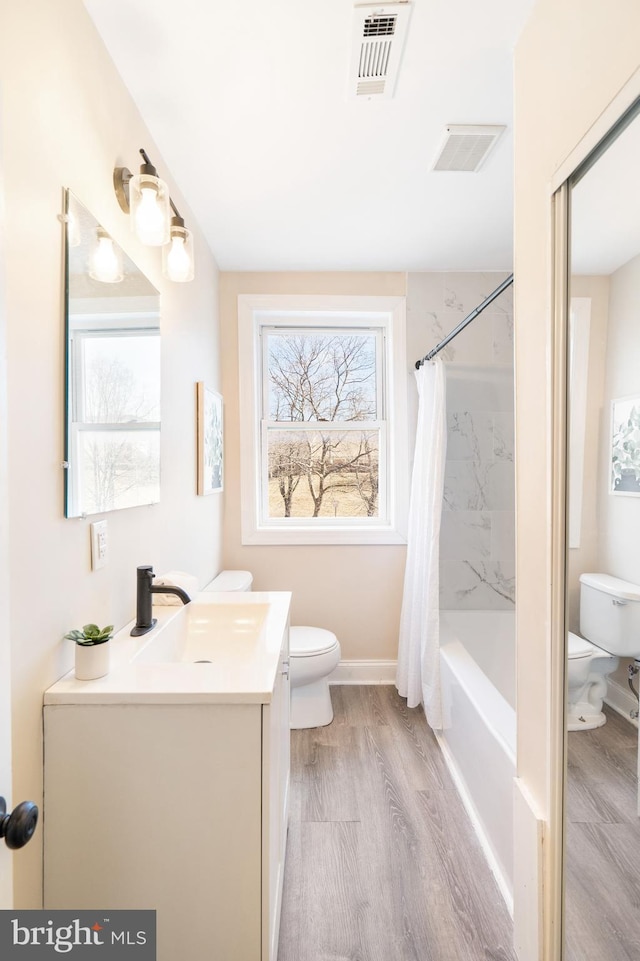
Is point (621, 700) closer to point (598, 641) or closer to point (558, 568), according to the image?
point (598, 641)

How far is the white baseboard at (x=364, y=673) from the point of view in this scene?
304cm

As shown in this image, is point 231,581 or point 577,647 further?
point 231,581

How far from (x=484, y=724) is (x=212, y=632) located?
1024 millimetres

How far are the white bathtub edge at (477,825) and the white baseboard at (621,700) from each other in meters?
0.99

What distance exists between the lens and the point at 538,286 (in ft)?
4.09

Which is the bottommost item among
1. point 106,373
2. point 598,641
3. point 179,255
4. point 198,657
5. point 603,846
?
point 603,846

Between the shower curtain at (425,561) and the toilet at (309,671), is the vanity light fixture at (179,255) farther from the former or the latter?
the toilet at (309,671)

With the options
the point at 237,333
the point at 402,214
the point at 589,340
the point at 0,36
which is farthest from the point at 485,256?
the point at 0,36

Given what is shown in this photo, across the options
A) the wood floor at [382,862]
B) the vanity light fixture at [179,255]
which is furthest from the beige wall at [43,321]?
the wood floor at [382,862]

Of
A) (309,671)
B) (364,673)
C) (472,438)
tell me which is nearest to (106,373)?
(309,671)

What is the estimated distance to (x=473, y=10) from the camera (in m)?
1.29

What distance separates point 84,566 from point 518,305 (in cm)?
133

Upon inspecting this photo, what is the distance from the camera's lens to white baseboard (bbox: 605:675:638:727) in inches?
33.5

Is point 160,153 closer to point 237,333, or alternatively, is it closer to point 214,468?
point 237,333
